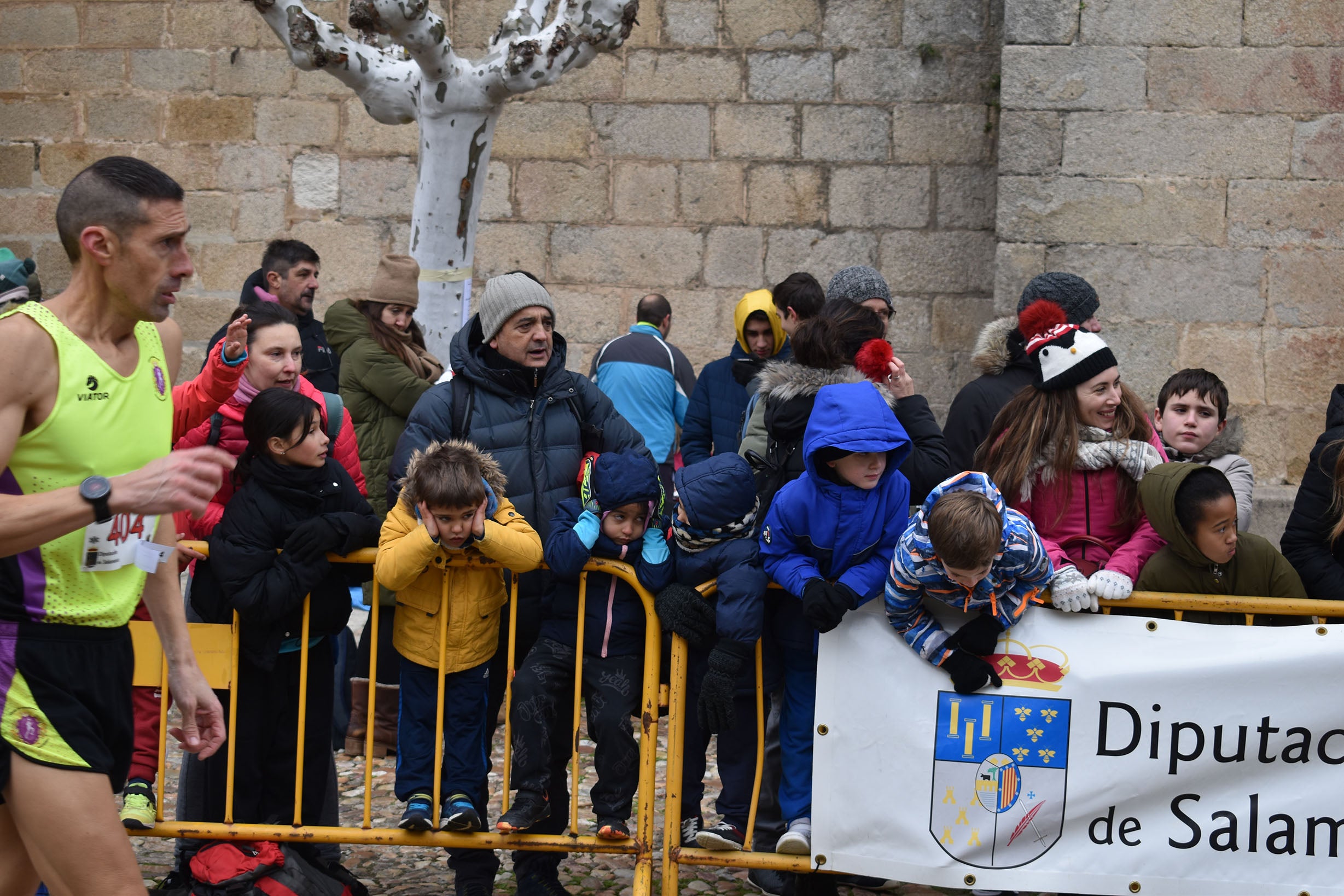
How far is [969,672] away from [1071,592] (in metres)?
0.38

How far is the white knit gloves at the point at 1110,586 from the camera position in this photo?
3840 mm

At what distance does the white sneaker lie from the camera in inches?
155

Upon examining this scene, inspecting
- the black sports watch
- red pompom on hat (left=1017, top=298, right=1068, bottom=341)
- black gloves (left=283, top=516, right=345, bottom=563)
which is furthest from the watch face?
red pompom on hat (left=1017, top=298, right=1068, bottom=341)

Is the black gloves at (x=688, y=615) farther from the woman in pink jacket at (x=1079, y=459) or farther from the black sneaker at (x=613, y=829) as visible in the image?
the woman in pink jacket at (x=1079, y=459)

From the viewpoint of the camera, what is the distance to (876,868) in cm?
390

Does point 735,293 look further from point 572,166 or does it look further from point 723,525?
point 723,525

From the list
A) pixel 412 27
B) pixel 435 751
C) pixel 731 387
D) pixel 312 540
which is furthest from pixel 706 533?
pixel 412 27

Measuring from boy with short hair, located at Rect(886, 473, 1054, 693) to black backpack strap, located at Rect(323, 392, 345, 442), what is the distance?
1.91m

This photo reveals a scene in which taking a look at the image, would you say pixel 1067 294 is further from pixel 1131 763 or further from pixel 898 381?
pixel 1131 763

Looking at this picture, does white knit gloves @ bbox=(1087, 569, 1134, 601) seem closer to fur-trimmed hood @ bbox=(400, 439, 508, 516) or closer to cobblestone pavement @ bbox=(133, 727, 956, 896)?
cobblestone pavement @ bbox=(133, 727, 956, 896)

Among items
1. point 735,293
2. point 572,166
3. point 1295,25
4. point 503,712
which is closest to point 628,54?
point 572,166

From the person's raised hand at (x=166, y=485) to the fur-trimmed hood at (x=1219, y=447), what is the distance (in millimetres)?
3433

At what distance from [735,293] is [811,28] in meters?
1.72

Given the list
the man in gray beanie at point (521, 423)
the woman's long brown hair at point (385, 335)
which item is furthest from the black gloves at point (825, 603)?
the woman's long brown hair at point (385, 335)
